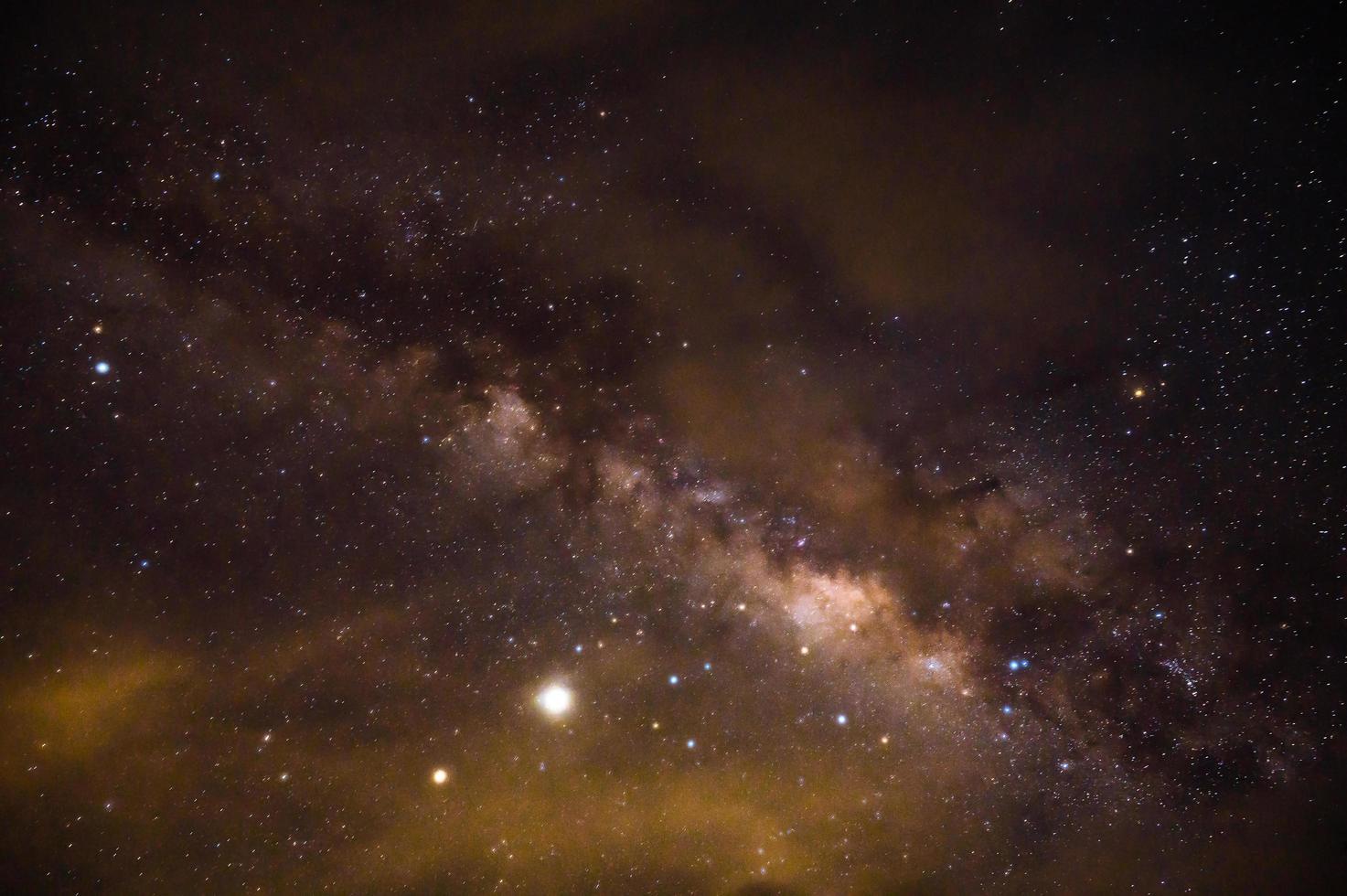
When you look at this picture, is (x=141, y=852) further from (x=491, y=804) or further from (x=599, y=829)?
(x=599, y=829)

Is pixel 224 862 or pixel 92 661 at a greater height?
pixel 92 661

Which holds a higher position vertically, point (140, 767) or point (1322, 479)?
point (1322, 479)

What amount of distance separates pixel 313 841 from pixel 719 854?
6134 millimetres

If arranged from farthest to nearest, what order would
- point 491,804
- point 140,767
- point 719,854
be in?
point 719,854, point 491,804, point 140,767

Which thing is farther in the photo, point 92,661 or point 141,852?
point 141,852

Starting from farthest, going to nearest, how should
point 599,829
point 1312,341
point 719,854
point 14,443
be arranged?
point 719,854 → point 599,829 → point 1312,341 → point 14,443

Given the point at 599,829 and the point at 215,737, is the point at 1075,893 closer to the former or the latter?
the point at 599,829

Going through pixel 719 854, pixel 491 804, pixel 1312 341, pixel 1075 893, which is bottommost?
pixel 1075 893

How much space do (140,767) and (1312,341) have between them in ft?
46.0

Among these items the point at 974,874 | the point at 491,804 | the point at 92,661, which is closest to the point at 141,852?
the point at 92,661

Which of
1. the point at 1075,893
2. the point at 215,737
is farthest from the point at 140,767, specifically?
the point at 1075,893

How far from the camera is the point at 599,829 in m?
8.47

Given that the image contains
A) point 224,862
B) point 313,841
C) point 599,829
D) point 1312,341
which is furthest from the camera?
point 599,829

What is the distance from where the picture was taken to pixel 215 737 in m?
6.52
